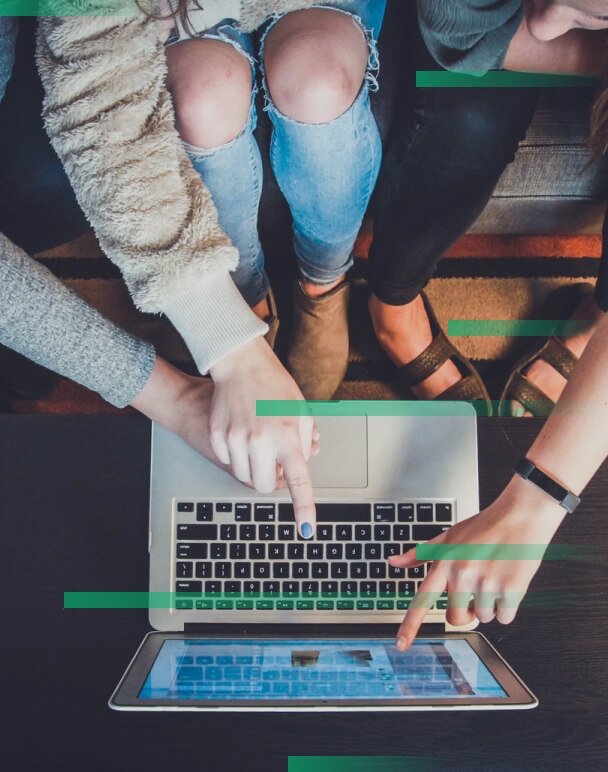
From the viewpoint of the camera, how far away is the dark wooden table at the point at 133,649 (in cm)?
64

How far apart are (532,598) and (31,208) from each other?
83 centimetres

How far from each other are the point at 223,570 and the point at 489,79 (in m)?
0.71

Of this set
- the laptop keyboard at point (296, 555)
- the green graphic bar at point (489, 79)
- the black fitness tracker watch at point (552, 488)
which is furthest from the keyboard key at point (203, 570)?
the green graphic bar at point (489, 79)

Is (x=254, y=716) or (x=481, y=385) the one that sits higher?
(x=481, y=385)

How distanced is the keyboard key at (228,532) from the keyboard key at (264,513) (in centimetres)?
3

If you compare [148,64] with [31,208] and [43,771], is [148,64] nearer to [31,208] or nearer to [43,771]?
[31,208]

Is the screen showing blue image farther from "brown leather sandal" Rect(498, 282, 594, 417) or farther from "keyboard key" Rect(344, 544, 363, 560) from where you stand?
"brown leather sandal" Rect(498, 282, 594, 417)

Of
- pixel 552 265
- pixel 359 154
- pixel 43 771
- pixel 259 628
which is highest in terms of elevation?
pixel 359 154

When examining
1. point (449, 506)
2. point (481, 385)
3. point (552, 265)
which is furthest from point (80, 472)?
point (552, 265)

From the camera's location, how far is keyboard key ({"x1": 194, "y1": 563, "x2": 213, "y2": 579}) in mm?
682

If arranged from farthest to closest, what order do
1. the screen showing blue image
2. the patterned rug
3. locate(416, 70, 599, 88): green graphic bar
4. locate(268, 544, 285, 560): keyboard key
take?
the patterned rug → locate(416, 70, 599, 88): green graphic bar → locate(268, 544, 285, 560): keyboard key → the screen showing blue image

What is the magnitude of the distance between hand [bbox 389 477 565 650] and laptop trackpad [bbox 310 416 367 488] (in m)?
0.10

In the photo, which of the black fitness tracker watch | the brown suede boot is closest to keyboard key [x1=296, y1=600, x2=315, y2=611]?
the black fitness tracker watch

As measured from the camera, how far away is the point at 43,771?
2.11 ft
